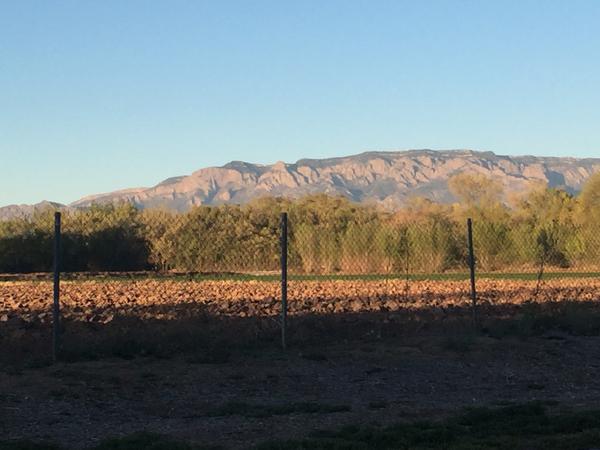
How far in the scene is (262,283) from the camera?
3334 centimetres

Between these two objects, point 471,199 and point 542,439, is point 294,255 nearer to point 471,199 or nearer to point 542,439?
point 542,439

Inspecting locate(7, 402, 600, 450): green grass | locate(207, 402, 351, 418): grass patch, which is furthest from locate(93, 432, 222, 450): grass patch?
locate(207, 402, 351, 418): grass patch

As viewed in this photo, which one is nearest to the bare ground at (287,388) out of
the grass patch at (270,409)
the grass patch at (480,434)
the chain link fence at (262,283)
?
the grass patch at (270,409)

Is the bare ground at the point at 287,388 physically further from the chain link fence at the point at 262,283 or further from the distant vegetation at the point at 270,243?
the distant vegetation at the point at 270,243

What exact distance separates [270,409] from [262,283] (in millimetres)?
24121

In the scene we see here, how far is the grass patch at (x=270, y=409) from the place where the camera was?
9.08m

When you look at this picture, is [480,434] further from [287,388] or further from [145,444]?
[287,388]

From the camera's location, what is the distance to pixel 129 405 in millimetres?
9523

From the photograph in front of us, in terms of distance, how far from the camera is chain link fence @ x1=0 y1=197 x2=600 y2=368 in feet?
46.6

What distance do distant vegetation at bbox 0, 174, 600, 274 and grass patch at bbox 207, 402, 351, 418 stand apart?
393 inches

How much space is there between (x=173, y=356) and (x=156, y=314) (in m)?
6.46

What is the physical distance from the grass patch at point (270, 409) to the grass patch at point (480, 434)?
1.05 m

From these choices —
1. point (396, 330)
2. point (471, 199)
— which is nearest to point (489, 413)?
A: point (396, 330)

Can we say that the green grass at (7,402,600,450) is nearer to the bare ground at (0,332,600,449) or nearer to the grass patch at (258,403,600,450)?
the grass patch at (258,403,600,450)
